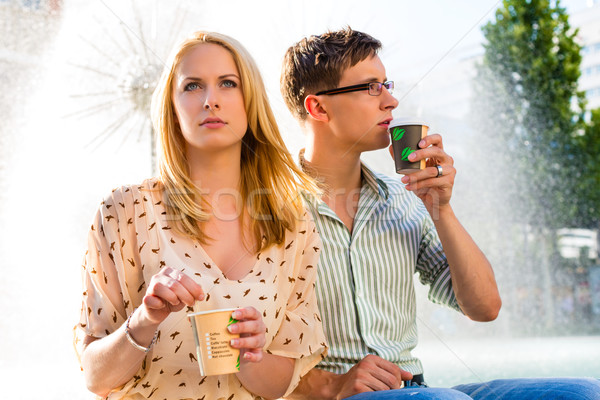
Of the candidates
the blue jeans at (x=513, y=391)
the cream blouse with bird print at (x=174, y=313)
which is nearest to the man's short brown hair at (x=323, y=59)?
the cream blouse with bird print at (x=174, y=313)

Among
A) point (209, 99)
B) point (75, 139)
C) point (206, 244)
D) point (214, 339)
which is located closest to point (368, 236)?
point (206, 244)

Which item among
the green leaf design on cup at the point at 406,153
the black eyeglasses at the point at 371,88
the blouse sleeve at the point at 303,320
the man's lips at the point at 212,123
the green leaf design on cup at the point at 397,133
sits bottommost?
the blouse sleeve at the point at 303,320

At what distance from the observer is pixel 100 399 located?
5.96 ft

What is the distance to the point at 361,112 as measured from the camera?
258cm

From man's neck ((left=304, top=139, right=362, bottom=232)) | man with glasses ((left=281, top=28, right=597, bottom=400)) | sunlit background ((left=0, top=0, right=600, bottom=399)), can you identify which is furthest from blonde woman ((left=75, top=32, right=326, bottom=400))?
sunlit background ((left=0, top=0, right=600, bottom=399))

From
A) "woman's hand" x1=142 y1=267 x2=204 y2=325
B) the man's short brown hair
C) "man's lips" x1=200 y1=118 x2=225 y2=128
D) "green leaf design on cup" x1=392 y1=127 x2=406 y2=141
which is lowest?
"woman's hand" x1=142 y1=267 x2=204 y2=325

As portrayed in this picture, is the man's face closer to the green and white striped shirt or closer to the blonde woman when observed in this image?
the green and white striped shirt

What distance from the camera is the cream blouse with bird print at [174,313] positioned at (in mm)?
1759

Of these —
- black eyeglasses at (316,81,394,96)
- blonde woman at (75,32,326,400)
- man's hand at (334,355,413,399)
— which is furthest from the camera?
black eyeglasses at (316,81,394,96)

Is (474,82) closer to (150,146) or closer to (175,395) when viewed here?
(150,146)

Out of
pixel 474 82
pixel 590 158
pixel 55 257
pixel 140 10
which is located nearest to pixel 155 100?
pixel 55 257

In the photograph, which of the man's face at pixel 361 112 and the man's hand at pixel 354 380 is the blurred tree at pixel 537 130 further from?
the man's hand at pixel 354 380

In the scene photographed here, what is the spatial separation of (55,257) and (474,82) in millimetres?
6267

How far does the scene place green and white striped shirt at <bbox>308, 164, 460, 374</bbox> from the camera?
7.44 feet
